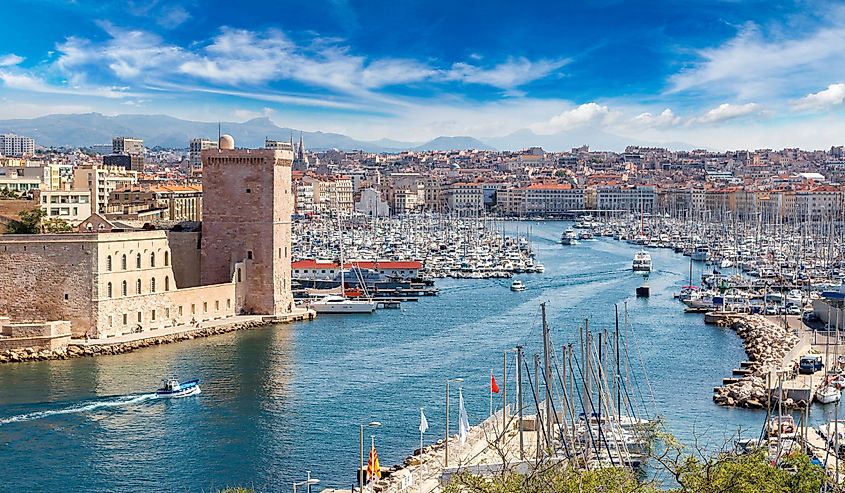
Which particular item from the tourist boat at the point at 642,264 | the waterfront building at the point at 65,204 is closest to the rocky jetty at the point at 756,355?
the tourist boat at the point at 642,264

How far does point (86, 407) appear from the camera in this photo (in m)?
16.5

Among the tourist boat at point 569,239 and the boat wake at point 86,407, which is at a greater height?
the tourist boat at point 569,239

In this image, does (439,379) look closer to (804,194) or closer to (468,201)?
(804,194)

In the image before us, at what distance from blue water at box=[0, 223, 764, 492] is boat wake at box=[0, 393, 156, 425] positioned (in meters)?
0.03

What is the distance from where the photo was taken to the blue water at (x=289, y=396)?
13.7 metres

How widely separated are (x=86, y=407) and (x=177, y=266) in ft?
31.7

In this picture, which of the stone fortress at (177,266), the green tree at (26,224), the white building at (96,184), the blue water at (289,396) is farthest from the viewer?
the white building at (96,184)

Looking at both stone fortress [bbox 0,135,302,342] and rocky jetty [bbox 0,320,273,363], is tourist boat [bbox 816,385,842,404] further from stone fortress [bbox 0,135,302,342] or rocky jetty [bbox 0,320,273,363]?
stone fortress [bbox 0,135,302,342]

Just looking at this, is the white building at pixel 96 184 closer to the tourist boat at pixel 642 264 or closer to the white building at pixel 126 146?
the tourist boat at pixel 642 264

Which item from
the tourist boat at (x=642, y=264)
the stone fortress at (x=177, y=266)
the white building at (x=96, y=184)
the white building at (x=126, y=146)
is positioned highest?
the white building at (x=126, y=146)

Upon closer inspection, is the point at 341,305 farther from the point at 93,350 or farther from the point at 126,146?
the point at 126,146

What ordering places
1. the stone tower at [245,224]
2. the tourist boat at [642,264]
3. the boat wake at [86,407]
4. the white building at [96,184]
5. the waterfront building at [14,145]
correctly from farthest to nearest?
1. the waterfront building at [14,145]
2. the white building at [96,184]
3. the tourist boat at [642,264]
4. the stone tower at [245,224]
5. the boat wake at [86,407]

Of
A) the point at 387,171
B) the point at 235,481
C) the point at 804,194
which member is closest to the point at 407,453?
the point at 235,481

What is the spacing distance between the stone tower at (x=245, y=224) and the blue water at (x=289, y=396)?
1443mm
